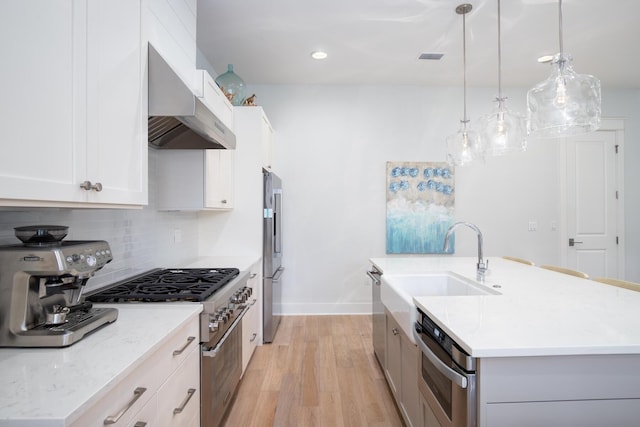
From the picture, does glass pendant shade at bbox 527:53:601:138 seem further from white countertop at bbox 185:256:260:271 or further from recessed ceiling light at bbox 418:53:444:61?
white countertop at bbox 185:256:260:271

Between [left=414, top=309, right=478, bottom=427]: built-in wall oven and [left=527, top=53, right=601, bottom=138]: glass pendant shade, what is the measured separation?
54.7 inches

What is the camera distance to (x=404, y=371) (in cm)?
186

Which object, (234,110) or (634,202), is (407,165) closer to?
(234,110)

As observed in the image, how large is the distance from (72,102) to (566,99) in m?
2.27

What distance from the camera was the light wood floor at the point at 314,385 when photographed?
2096 mm

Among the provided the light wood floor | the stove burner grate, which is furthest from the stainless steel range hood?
the light wood floor

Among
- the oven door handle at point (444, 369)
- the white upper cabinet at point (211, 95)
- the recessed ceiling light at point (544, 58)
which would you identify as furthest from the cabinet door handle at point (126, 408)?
the recessed ceiling light at point (544, 58)

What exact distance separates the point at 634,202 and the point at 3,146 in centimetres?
598

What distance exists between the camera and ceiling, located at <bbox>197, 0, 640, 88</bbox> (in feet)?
8.56

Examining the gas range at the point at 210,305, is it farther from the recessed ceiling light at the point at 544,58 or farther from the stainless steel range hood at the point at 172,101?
the recessed ceiling light at the point at 544,58

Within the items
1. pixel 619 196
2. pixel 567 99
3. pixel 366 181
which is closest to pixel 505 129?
pixel 567 99

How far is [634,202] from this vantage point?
4328mm

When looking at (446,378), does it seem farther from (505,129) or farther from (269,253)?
(269,253)

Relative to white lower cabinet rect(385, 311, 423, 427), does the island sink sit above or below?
above
